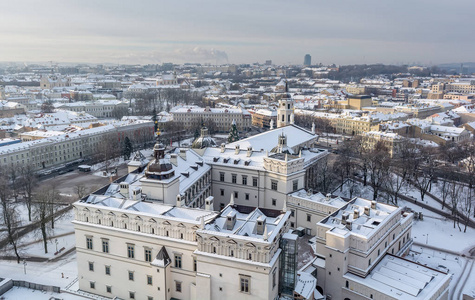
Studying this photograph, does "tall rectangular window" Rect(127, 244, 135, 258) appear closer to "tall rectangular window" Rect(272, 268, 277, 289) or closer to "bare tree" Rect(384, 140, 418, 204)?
"tall rectangular window" Rect(272, 268, 277, 289)

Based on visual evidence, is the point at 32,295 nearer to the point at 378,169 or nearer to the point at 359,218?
the point at 359,218

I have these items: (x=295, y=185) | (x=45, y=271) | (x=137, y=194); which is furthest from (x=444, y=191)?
(x=45, y=271)

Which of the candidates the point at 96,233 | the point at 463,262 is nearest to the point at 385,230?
the point at 463,262

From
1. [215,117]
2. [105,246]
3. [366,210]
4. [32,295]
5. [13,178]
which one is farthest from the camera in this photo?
[215,117]

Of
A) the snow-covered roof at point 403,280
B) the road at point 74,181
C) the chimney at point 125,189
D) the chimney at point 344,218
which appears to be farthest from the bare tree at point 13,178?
the snow-covered roof at point 403,280

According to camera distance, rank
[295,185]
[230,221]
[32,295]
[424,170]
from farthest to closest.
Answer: [424,170] → [295,185] → [32,295] → [230,221]

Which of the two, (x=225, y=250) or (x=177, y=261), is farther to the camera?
(x=177, y=261)

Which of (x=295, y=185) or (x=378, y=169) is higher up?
(x=295, y=185)
